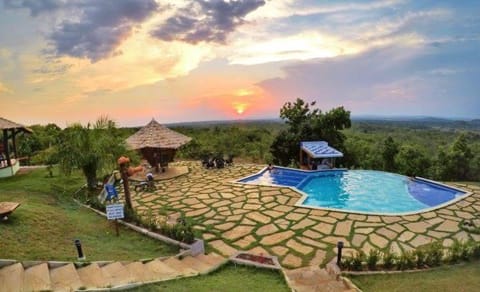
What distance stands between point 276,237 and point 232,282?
2.47 metres

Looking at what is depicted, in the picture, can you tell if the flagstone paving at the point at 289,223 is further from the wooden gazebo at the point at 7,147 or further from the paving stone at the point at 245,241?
the wooden gazebo at the point at 7,147

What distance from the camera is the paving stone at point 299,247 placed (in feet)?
21.2

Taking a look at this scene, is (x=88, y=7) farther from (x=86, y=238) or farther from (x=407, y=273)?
(x=407, y=273)

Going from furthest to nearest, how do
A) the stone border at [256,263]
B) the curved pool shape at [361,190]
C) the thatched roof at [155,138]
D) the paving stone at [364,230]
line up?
1. the thatched roof at [155,138]
2. the curved pool shape at [361,190]
3. the paving stone at [364,230]
4. the stone border at [256,263]

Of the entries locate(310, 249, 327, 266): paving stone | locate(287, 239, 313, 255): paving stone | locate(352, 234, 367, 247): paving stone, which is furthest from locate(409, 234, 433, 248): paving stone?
locate(287, 239, 313, 255): paving stone

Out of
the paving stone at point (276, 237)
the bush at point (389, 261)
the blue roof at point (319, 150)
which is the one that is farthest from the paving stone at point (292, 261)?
the blue roof at point (319, 150)

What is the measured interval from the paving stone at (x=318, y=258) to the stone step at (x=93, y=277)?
3.85 meters

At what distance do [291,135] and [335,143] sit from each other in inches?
112

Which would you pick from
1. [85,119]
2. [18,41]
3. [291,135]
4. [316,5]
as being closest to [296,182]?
[291,135]

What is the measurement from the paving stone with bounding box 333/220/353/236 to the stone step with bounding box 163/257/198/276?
3.90 metres

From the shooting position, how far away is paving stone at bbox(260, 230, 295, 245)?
692 cm

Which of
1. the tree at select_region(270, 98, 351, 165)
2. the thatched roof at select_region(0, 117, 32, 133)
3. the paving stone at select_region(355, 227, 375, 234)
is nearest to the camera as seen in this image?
the paving stone at select_region(355, 227, 375, 234)

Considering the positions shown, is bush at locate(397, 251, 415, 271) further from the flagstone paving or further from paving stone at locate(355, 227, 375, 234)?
paving stone at locate(355, 227, 375, 234)

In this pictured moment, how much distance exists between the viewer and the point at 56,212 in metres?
7.59
